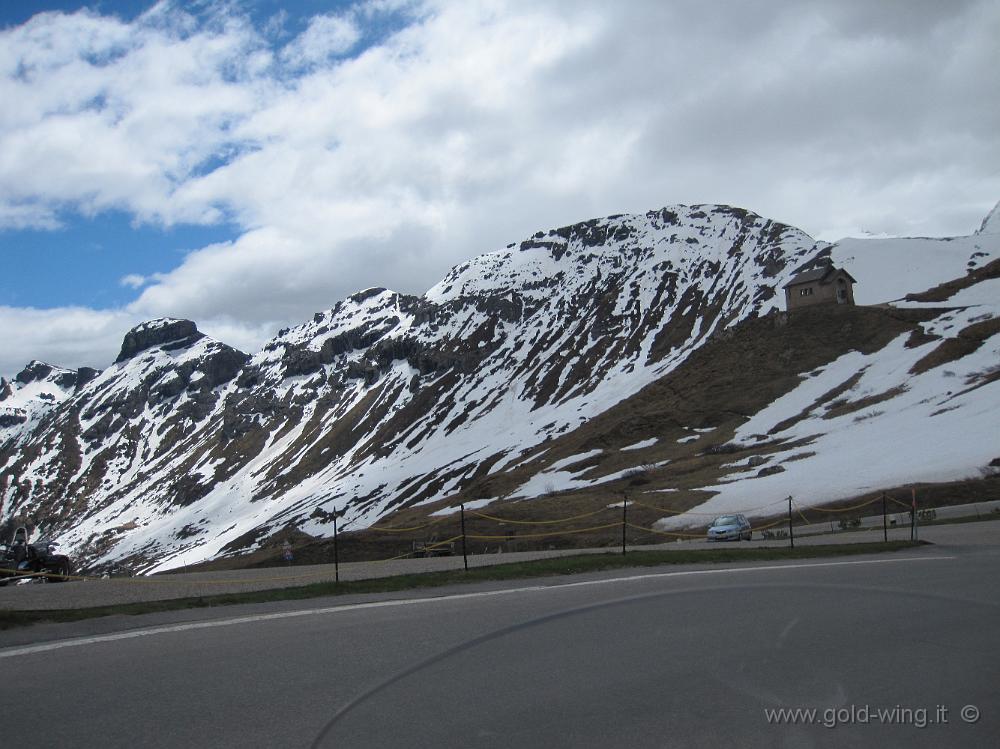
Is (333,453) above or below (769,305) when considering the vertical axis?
below

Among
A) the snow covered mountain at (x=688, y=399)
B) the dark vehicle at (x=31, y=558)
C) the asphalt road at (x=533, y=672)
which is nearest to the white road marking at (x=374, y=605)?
the asphalt road at (x=533, y=672)

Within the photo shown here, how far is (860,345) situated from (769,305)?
5771 centimetres

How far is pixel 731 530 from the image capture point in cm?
3500

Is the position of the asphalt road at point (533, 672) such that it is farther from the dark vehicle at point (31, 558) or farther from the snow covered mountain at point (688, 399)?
the snow covered mountain at point (688, 399)

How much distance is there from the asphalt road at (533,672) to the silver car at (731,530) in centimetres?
2109

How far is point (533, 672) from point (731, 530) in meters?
28.3

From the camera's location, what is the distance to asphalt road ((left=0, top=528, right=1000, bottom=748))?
274 inches

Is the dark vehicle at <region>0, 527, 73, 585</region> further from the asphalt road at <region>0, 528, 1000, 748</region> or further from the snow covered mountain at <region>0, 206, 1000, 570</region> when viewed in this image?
the snow covered mountain at <region>0, 206, 1000, 570</region>

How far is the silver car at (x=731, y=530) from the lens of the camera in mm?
34625

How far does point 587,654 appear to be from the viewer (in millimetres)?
9469

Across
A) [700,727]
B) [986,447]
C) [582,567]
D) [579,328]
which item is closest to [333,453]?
[579,328]

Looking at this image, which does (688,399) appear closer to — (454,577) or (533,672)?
(454,577)

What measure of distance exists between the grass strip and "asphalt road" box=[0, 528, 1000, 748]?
121cm

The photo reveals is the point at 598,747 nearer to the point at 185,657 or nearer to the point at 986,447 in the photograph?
the point at 185,657
